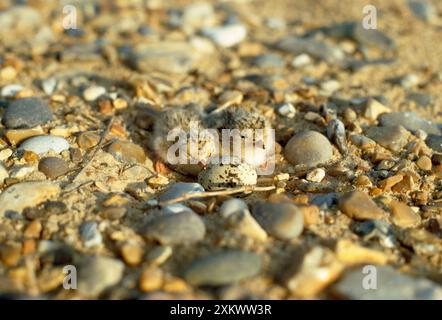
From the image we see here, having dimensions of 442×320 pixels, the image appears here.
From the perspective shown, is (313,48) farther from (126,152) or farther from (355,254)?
(355,254)

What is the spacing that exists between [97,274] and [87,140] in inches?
43.2

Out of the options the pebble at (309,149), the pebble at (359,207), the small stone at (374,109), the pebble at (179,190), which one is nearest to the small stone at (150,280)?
the pebble at (179,190)

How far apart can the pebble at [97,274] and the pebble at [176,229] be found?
0.20 metres

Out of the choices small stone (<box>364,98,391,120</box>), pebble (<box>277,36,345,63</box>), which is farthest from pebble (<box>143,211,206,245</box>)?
pebble (<box>277,36,345,63</box>)

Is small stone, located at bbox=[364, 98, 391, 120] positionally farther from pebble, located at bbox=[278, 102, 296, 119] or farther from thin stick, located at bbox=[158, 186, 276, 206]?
thin stick, located at bbox=[158, 186, 276, 206]

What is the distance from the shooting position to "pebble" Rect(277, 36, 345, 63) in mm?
4195

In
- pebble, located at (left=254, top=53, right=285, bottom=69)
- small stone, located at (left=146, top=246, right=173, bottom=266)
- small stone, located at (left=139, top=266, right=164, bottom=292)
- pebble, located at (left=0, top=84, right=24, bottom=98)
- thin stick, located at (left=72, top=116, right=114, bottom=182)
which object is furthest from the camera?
pebble, located at (left=254, top=53, right=285, bottom=69)

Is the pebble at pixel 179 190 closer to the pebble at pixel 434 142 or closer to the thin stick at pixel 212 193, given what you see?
the thin stick at pixel 212 193

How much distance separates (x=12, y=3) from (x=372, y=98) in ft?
10.9

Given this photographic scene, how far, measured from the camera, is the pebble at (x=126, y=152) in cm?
293

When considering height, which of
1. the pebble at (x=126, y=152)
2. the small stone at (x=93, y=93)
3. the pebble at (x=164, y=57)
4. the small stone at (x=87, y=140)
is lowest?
the pebble at (x=126, y=152)

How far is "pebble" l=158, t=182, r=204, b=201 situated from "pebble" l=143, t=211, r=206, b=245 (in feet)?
0.70
